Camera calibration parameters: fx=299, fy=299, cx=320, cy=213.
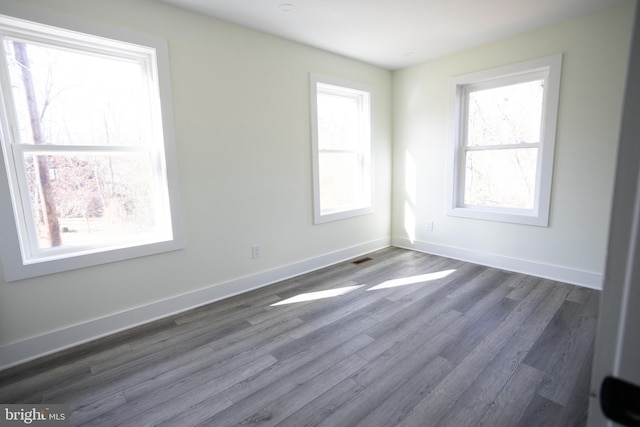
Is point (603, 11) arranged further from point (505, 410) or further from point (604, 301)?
→ point (604, 301)

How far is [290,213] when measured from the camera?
10.9 feet

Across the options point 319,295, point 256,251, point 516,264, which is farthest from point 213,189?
point 516,264

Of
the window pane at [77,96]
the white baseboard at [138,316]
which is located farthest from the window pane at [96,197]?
the white baseboard at [138,316]

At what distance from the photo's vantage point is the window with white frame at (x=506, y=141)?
3.05 metres

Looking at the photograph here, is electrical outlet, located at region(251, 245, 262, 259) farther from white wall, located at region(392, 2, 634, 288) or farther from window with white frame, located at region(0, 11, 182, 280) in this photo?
white wall, located at region(392, 2, 634, 288)

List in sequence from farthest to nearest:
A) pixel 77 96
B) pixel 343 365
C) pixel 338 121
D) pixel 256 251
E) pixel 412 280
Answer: pixel 338 121 → pixel 412 280 → pixel 256 251 → pixel 77 96 → pixel 343 365

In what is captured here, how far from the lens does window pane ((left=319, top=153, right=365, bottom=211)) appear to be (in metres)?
3.73

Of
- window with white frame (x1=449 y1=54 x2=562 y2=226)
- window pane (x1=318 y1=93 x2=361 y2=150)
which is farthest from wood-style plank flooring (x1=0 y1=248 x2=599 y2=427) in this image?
window pane (x1=318 y1=93 x2=361 y2=150)

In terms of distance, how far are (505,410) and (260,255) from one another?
2299mm

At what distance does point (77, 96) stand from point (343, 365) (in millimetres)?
2646

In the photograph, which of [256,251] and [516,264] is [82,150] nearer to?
[256,251]

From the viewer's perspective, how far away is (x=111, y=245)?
235 centimetres

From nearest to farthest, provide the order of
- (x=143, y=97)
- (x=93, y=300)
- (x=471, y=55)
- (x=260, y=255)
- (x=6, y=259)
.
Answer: (x=6, y=259), (x=93, y=300), (x=143, y=97), (x=260, y=255), (x=471, y=55)

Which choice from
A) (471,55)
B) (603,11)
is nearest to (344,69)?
(471,55)
